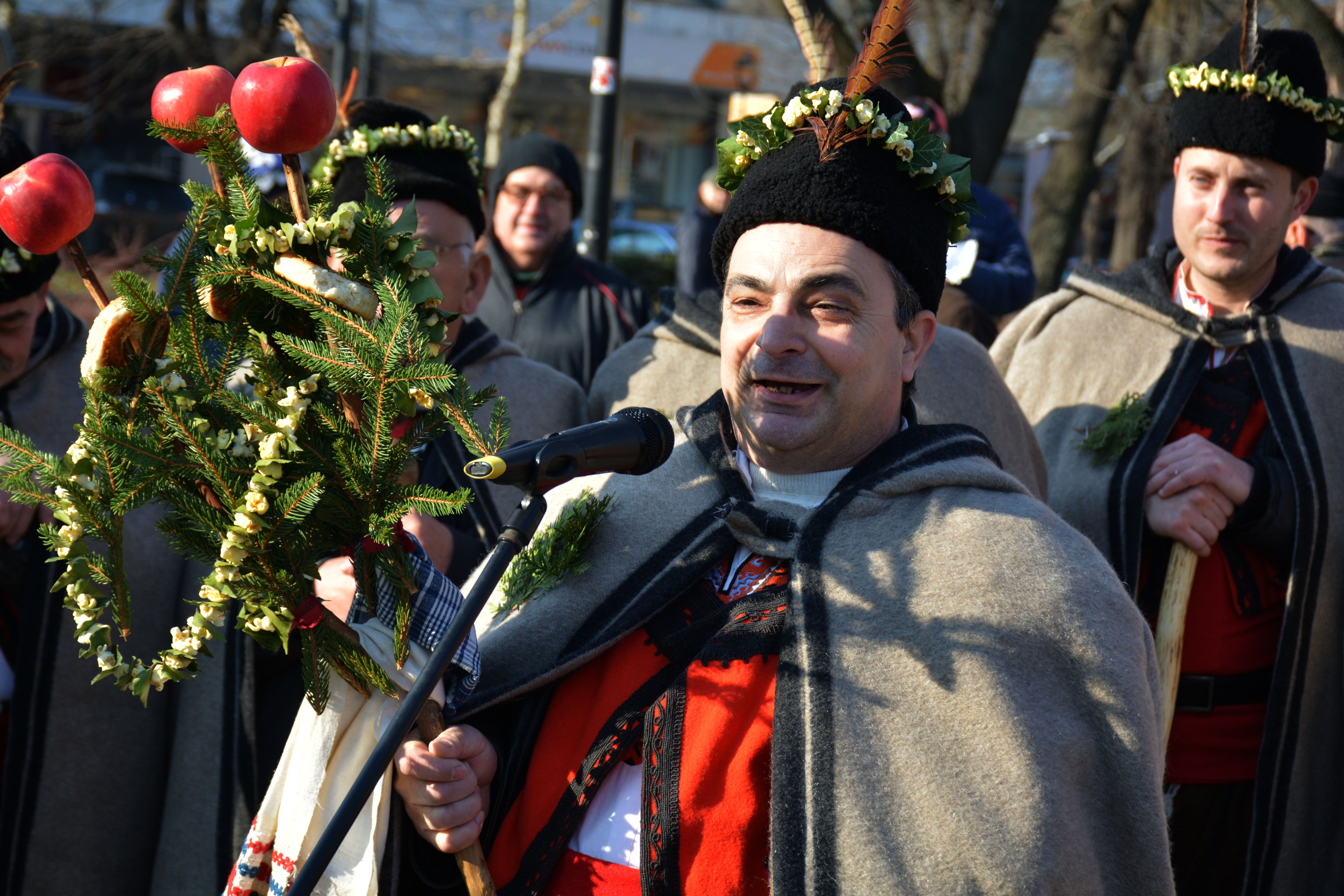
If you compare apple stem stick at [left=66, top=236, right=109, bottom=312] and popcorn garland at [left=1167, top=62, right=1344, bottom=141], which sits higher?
popcorn garland at [left=1167, top=62, right=1344, bottom=141]

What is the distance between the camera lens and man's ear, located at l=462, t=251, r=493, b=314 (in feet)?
11.1

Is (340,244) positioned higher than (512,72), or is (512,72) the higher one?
(340,244)

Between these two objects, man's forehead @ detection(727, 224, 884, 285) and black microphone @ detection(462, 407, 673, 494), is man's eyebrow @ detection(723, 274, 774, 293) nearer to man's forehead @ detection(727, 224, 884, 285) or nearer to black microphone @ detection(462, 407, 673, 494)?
man's forehead @ detection(727, 224, 884, 285)

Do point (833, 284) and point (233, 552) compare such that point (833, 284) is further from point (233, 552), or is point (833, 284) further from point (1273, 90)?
point (1273, 90)

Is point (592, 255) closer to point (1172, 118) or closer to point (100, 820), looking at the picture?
point (1172, 118)

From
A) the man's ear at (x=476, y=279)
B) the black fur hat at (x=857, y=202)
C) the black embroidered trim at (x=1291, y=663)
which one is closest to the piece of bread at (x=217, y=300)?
the black fur hat at (x=857, y=202)

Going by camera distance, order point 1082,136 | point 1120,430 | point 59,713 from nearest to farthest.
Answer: point 59,713
point 1120,430
point 1082,136

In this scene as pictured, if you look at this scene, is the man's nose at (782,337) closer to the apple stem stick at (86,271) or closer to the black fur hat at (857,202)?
the black fur hat at (857,202)

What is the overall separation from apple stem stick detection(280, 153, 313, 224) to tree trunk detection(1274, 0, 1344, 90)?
801 cm

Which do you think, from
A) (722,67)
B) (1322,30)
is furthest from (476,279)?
(722,67)

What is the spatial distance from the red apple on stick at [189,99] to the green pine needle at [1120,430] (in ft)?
8.73

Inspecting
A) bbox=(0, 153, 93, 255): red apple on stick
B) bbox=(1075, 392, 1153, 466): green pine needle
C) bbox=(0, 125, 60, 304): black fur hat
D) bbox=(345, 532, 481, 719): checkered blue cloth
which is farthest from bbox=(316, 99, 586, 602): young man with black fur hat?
bbox=(1075, 392, 1153, 466): green pine needle

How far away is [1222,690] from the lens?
131 inches

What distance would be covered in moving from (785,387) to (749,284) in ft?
0.67
